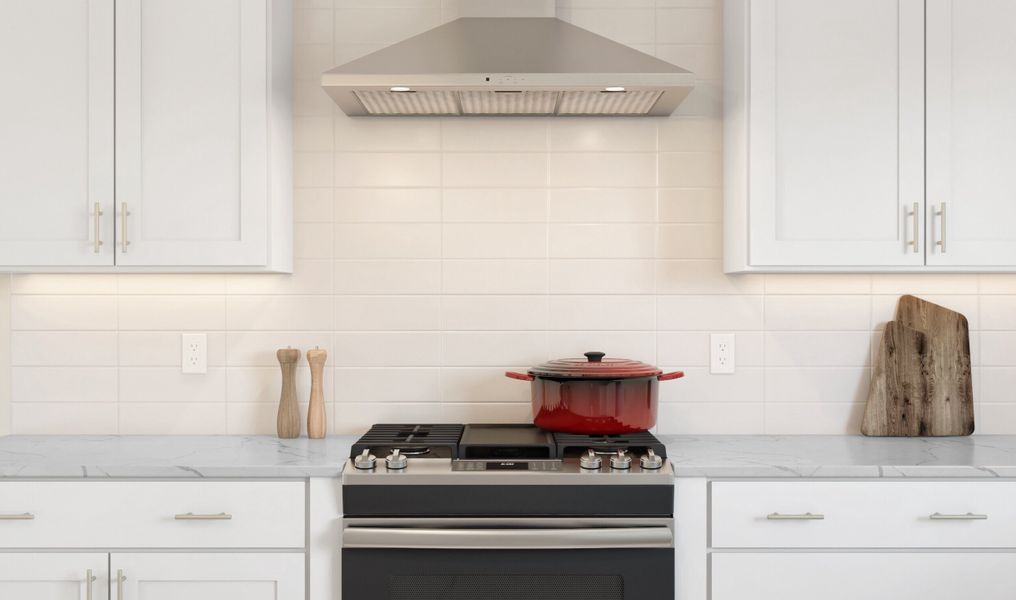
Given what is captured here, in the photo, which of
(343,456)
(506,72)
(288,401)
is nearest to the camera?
(506,72)

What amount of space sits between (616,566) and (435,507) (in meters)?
0.45

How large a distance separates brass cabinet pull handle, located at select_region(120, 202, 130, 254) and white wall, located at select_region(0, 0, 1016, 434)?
312 mm

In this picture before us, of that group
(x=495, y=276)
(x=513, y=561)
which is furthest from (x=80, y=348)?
(x=513, y=561)

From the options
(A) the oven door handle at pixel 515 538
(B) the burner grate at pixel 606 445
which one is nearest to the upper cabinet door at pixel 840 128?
(B) the burner grate at pixel 606 445

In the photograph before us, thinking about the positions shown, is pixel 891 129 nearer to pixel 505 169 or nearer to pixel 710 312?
pixel 710 312

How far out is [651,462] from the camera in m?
1.93

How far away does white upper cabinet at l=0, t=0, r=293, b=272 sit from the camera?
6.96ft

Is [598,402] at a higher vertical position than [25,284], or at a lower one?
lower

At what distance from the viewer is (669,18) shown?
7.98 feet

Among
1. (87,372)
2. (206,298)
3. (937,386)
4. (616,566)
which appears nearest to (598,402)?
(616,566)

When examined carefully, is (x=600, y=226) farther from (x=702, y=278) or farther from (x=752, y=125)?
(x=752, y=125)

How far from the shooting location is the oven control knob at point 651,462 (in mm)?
1917

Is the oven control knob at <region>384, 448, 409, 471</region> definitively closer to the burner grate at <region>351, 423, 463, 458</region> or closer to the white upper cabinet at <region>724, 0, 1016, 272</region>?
the burner grate at <region>351, 423, 463, 458</region>

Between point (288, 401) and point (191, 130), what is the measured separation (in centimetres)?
82
